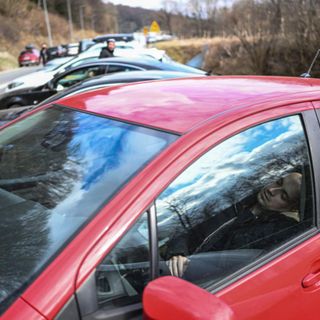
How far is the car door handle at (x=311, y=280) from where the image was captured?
198 centimetres

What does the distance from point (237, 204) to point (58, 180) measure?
718 millimetres

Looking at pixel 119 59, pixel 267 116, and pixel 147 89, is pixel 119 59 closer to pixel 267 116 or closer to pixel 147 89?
pixel 147 89

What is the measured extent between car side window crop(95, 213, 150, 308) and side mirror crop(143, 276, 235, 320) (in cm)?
17

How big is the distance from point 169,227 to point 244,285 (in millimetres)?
342

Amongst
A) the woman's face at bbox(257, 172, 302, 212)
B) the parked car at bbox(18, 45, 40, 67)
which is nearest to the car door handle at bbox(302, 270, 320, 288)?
the woman's face at bbox(257, 172, 302, 212)

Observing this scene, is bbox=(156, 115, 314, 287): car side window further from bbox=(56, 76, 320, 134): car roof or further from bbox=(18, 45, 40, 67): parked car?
bbox=(18, 45, 40, 67): parked car

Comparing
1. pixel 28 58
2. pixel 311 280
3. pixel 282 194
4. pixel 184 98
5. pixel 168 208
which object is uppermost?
pixel 184 98

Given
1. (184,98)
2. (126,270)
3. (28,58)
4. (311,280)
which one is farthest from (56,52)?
(126,270)

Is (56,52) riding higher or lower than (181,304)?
higher

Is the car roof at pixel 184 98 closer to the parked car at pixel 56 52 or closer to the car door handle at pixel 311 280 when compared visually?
the car door handle at pixel 311 280

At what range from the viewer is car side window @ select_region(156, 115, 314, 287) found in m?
1.84

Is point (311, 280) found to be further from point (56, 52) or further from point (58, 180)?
point (56, 52)

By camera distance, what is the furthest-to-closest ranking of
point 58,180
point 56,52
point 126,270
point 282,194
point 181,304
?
point 56,52, point 282,194, point 58,180, point 126,270, point 181,304

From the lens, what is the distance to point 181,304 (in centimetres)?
141
